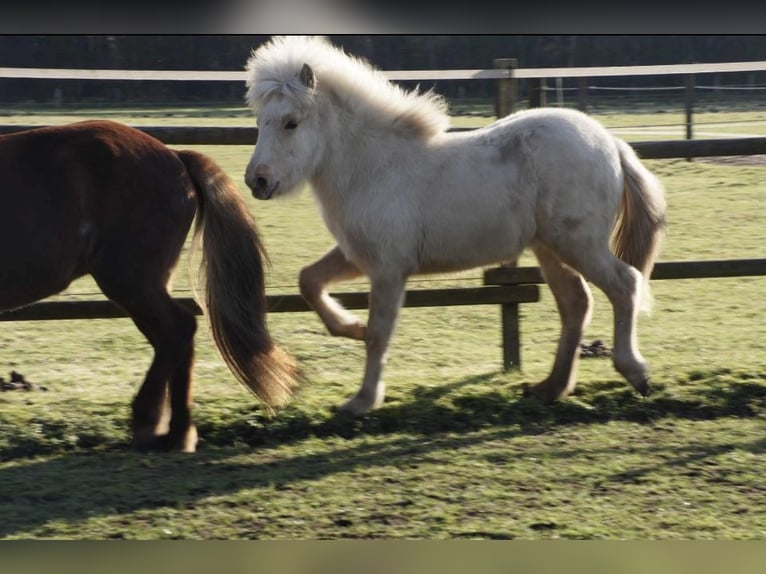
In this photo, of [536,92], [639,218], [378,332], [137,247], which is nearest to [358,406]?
[378,332]

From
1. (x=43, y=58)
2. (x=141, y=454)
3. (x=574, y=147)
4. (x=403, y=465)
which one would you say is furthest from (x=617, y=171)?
(x=43, y=58)

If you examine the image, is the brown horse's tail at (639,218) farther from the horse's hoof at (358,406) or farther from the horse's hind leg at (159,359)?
the horse's hind leg at (159,359)

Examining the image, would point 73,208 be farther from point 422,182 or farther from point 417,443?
point 417,443

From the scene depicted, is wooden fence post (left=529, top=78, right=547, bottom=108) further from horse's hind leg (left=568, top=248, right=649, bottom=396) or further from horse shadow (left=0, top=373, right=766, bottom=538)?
horse shadow (left=0, top=373, right=766, bottom=538)

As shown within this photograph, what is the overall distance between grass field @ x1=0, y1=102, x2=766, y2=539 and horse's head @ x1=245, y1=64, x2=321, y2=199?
100 cm

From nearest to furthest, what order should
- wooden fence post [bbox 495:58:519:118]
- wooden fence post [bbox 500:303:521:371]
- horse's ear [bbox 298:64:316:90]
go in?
horse's ear [bbox 298:64:316:90] < wooden fence post [bbox 500:303:521:371] < wooden fence post [bbox 495:58:519:118]

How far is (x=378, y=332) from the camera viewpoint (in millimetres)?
5238

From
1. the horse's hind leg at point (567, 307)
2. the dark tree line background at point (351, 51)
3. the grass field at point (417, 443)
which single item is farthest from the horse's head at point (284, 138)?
the dark tree line background at point (351, 51)

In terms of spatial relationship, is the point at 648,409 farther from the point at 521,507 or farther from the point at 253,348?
the point at 253,348

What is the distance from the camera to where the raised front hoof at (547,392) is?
5.51 m

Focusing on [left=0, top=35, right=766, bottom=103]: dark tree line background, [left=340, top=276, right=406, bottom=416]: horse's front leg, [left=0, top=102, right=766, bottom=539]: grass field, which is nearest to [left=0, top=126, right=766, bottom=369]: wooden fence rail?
[left=0, top=102, right=766, bottom=539]: grass field

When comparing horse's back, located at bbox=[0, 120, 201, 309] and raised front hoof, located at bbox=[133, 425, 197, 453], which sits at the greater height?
horse's back, located at bbox=[0, 120, 201, 309]

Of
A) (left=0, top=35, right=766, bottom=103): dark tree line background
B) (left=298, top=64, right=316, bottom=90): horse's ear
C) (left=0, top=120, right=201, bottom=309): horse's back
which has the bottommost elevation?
(left=0, top=120, right=201, bottom=309): horse's back

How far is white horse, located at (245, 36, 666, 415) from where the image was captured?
5.18 metres
